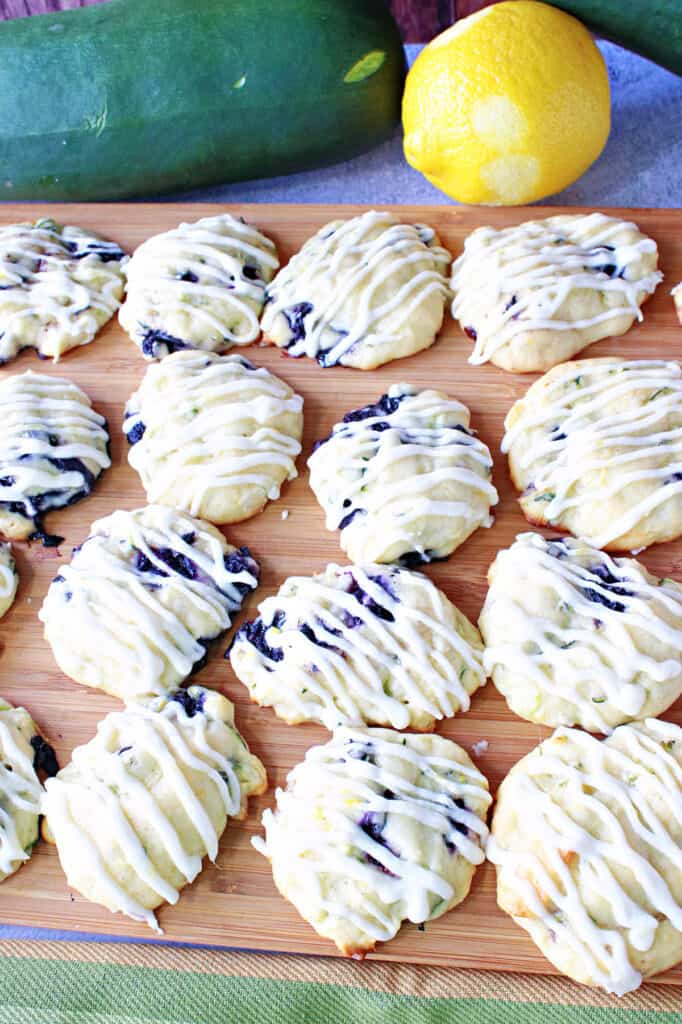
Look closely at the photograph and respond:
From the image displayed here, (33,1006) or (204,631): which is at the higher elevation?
(204,631)

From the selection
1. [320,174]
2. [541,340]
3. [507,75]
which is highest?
[507,75]

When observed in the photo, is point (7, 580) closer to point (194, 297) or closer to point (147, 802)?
point (147, 802)

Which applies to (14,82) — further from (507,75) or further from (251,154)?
(507,75)

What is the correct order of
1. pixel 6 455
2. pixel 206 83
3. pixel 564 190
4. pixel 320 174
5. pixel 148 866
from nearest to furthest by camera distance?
pixel 148 866, pixel 6 455, pixel 206 83, pixel 564 190, pixel 320 174

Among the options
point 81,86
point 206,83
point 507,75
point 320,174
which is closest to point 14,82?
point 81,86

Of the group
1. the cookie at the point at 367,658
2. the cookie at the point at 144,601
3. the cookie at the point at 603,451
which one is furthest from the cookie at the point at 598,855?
the cookie at the point at 144,601

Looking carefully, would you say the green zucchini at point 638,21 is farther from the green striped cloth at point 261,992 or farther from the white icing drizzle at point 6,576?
the green striped cloth at point 261,992

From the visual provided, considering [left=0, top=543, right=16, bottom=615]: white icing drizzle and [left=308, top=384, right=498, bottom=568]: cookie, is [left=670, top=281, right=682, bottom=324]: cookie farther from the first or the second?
[left=0, top=543, right=16, bottom=615]: white icing drizzle

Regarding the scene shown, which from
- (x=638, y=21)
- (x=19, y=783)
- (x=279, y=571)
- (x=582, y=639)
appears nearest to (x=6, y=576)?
(x=19, y=783)
